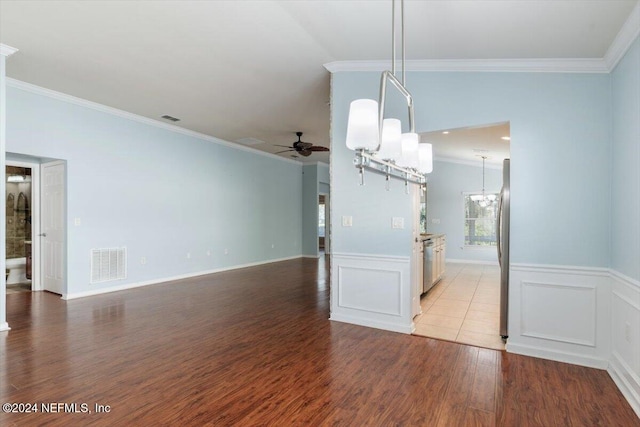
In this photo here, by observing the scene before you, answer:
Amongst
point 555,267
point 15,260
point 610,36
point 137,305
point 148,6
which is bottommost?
point 137,305

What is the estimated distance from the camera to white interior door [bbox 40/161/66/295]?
5.16 m

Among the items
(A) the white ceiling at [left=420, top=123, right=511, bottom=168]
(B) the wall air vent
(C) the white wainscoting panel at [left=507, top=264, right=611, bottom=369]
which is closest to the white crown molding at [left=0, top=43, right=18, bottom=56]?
(B) the wall air vent

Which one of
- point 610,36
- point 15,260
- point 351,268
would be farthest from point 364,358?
point 15,260

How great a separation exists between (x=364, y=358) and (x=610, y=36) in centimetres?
326

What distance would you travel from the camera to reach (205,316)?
4.22 meters

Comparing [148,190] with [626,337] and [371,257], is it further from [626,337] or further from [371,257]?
[626,337]

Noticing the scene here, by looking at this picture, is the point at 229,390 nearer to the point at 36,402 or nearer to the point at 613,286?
the point at 36,402

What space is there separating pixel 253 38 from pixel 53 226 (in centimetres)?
446

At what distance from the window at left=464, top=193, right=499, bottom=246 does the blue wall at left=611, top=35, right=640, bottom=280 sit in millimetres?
6699

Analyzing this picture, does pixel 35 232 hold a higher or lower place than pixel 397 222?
lower

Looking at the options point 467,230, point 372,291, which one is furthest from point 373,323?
point 467,230

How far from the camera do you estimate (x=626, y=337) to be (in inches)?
99.9

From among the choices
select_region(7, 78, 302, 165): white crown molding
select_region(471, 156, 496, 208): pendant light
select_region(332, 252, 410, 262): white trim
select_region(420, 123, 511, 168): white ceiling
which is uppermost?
select_region(7, 78, 302, 165): white crown molding

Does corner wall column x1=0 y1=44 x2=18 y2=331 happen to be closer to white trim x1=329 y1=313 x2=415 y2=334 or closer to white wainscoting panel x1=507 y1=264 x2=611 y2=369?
white trim x1=329 y1=313 x2=415 y2=334
